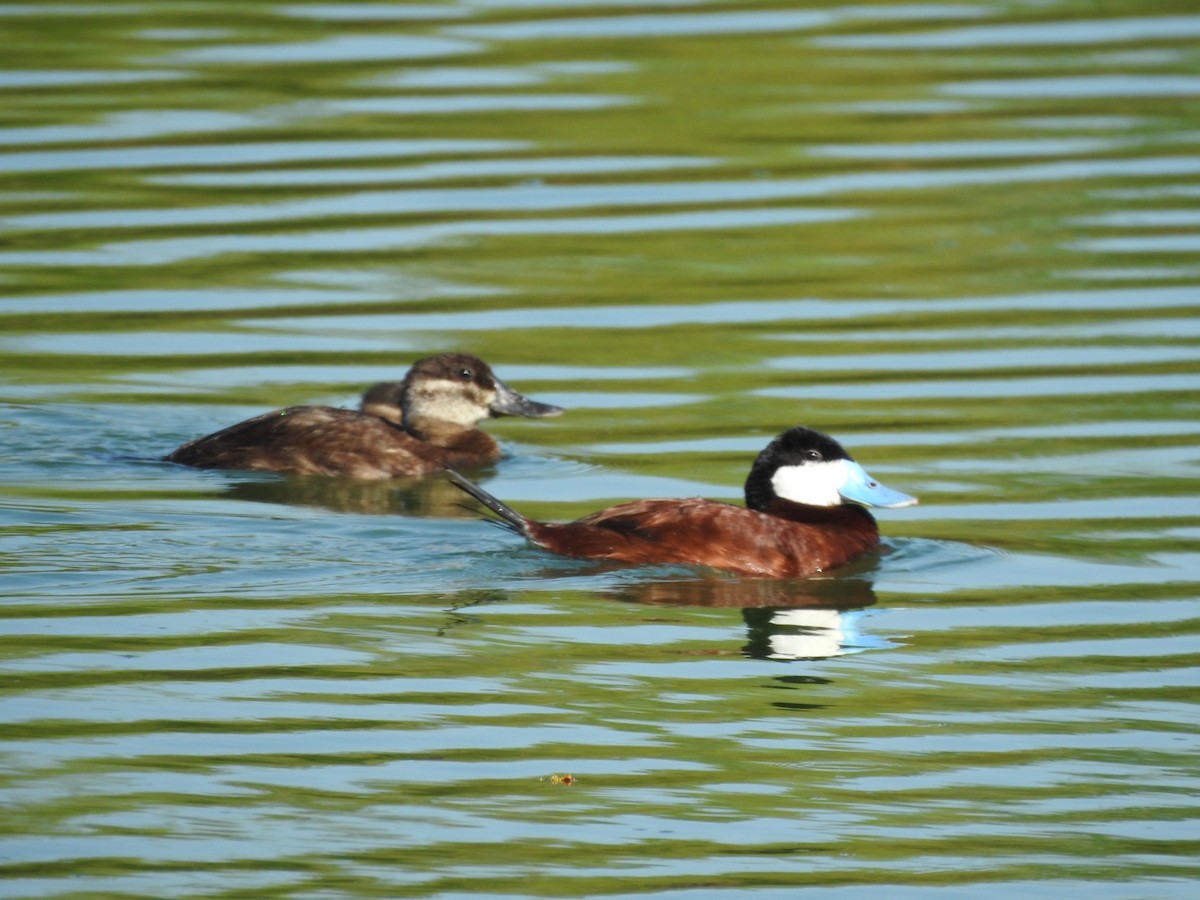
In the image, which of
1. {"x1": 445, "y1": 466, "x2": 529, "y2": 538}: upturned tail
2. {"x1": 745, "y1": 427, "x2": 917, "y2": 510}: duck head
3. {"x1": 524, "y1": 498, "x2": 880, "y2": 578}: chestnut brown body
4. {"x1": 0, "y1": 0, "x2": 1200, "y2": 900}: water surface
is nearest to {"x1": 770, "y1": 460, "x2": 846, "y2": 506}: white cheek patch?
{"x1": 745, "y1": 427, "x2": 917, "y2": 510}: duck head

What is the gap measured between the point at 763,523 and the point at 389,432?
2.35m

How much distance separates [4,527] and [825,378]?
404 cm


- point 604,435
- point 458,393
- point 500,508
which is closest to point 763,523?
point 500,508

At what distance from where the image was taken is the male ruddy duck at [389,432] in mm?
10016

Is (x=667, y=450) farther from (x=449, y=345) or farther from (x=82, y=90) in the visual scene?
(x=82, y=90)

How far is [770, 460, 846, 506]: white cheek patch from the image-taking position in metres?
9.14

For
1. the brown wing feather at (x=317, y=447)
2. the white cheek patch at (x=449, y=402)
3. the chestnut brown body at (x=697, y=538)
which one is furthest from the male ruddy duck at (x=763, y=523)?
the white cheek patch at (x=449, y=402)

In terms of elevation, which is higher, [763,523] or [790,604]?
[763,523]

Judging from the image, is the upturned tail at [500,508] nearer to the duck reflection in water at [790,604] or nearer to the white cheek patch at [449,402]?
the duck reflection in water at [790,604]

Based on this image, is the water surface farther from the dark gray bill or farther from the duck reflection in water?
the dark gray bill

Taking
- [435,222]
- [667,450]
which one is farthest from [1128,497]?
[435,222]

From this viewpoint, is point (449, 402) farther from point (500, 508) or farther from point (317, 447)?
point (500, 508)

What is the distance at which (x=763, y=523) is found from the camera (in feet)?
28.9

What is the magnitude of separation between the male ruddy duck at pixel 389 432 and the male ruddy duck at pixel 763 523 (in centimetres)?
129
